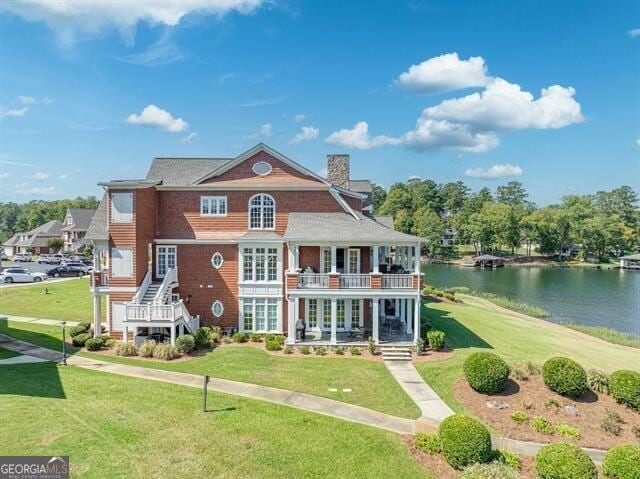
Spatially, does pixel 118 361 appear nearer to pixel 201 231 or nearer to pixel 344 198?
pixel 201 231

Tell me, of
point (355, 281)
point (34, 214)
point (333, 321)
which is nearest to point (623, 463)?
point (333, 321)

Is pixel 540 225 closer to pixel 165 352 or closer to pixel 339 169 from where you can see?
pixel 339 169

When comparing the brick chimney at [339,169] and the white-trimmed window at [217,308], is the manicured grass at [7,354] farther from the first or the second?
the brick chimney at [339,169]

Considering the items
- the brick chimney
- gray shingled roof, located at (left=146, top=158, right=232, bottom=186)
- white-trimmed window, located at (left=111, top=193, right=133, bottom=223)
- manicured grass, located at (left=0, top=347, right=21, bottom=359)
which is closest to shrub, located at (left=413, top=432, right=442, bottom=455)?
manicured grass, located at (left=0, top=347, right=21, bottom=359)

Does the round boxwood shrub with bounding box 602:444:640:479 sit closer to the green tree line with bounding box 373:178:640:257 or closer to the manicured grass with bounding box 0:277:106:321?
the manicured grass with bounding box 0:277:106:321

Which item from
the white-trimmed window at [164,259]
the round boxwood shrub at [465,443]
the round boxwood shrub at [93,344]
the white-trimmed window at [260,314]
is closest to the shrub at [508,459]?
the round boxwood shrub at [465,443]

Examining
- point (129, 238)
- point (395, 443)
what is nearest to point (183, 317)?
point (129, 238)
